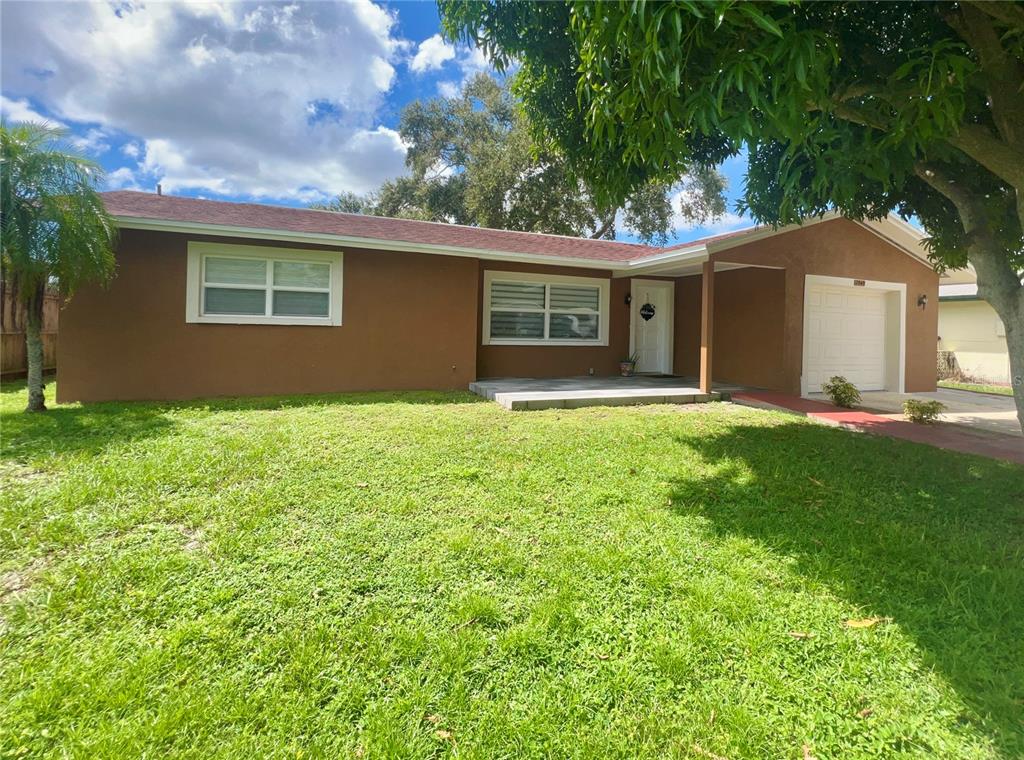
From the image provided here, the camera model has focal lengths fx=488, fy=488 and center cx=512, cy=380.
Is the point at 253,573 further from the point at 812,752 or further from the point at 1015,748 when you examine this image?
the point at 1015,748

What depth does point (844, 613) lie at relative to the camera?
8.34ft

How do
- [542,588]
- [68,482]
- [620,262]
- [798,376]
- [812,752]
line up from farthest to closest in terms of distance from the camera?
1. [620,262]
2. [798,376]
3. [68,482]
4. [542,588]
5. [812,752]

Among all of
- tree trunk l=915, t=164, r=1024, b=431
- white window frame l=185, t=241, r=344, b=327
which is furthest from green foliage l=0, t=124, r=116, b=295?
tree trunk l=915, t=164, r=1024, b=431

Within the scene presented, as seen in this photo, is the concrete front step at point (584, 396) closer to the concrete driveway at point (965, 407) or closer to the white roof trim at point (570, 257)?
the white roof trim at point (570, 257)

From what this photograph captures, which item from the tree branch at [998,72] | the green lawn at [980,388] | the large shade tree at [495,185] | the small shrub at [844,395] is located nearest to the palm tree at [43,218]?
the tree branch at [998,72]

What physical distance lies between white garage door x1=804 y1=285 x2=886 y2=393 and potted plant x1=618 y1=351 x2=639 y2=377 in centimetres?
366

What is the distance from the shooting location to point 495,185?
790 inches

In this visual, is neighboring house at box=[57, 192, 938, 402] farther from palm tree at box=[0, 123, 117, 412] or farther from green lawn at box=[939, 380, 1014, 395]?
green lawn at box=[939, 380, 1014, 395]

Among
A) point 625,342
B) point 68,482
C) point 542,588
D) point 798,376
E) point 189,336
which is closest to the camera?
point 542,588

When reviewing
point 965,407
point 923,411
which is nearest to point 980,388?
point 965,407

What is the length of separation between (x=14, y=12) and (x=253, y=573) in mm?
8958

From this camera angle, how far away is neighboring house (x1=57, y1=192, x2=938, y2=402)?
7926 millimetres

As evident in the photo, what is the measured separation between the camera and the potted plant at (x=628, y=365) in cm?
1185

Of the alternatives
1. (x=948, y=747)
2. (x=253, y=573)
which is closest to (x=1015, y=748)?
(x=948, y=747)
